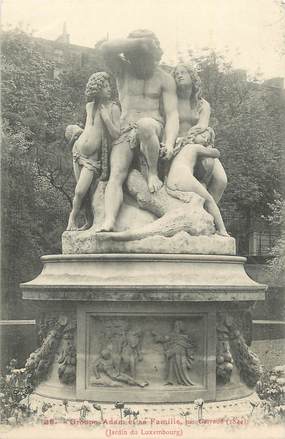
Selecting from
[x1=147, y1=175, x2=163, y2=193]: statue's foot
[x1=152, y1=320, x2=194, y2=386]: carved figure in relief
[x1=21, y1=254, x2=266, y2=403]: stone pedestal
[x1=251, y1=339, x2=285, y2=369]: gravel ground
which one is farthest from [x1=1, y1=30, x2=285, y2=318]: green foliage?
[x1=152, y1=320, x2=194, y2=386]: carved figure in relief

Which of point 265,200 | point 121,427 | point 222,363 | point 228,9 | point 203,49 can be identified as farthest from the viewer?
point 265,200

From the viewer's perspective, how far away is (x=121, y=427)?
7176 millimetres

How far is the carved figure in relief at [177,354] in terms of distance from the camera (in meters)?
7.53

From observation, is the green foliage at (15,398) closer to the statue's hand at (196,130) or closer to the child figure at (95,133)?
the child figure at (95,133)

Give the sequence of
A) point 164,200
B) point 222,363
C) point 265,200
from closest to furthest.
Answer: point 222,363 → point 164,200 → point 265,200

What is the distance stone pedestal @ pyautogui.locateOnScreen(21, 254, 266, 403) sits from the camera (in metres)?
7.43

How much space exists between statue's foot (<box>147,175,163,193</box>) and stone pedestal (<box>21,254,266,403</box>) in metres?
1.11

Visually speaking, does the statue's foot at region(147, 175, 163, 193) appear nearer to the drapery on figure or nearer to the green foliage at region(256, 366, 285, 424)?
the drapery on figure

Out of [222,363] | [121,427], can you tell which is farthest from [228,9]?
[121,427]

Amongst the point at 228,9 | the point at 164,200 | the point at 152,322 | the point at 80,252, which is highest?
the point at 228,9

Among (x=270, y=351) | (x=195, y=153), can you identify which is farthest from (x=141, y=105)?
(x=270, y=351)

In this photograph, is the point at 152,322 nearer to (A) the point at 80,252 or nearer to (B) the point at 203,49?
(A) the point at 80,252

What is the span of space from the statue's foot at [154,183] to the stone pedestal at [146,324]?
43.7 inches

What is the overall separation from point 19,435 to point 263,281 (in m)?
22.9
